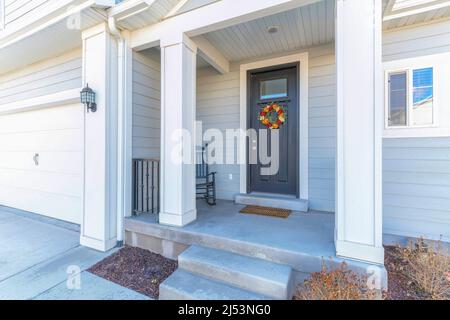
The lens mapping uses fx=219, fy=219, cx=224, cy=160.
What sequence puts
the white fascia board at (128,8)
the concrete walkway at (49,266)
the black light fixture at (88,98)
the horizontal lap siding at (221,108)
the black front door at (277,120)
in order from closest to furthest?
Answer: the concrete walkway at (49,266)
the white fascia board at (128,8)
the black light fixture at (88,98)
the black front door at (277,120)
the horizontal lap siding at (221,108)

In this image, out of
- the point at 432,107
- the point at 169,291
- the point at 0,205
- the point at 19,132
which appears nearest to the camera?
the point at 169,291

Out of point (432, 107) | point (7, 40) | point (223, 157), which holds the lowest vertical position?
point (223, 157)

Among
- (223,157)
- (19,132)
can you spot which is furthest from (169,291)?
(19,132)

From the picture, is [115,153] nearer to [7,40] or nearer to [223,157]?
[223,157]

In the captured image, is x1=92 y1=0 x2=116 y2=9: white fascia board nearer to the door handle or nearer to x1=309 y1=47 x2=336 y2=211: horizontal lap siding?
x1=309 y1=47 x2=336 y2=211: horizontal lap siding

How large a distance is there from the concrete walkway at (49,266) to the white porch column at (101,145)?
0.26m

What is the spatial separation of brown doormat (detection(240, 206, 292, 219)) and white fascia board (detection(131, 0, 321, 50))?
7.90 ft

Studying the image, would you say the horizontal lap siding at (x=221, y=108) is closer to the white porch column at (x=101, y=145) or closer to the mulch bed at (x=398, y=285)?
the white porch column at (x=101, y=145)

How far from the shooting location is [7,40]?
334cm

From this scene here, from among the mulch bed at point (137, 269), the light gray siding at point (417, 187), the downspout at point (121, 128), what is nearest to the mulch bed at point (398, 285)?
the light gray siding at point (417, 187)

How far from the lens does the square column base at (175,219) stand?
2578 millimetres

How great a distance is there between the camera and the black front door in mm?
3533

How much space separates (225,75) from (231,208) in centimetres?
235

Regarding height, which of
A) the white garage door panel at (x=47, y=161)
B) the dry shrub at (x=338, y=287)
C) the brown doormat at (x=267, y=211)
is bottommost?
the dry shrub at (x=338, y=287)
